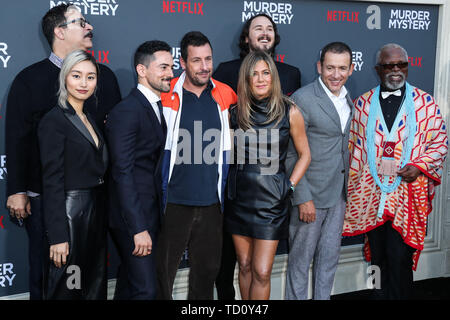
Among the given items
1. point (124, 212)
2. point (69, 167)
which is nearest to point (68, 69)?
point (69, 167)

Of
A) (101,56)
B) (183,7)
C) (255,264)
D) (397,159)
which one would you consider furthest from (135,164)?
(397,159)

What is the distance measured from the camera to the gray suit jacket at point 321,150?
311 cm

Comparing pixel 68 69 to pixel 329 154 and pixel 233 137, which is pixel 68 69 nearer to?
pixel 233 137

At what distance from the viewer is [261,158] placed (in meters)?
2.86

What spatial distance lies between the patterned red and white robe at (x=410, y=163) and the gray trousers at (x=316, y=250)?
0.25 meters

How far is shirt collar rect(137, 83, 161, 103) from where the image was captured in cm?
271

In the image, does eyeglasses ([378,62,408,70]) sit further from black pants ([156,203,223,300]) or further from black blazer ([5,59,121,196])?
black blazer ([5,59,121,196])

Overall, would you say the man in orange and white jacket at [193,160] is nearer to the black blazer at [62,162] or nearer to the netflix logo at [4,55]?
the black blazer at [62,162]

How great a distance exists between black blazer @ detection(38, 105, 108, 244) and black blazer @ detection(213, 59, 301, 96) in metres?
1.28

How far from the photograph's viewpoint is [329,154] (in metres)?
3.15

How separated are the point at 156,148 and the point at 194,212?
19.4 inches

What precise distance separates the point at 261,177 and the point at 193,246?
2.03 ft

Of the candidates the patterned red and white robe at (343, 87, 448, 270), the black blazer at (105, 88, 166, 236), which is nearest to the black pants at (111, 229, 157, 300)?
the black blazer at (105, 88, 166, 236)

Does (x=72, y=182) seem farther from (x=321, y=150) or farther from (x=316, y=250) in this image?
(x=316, y=250)
